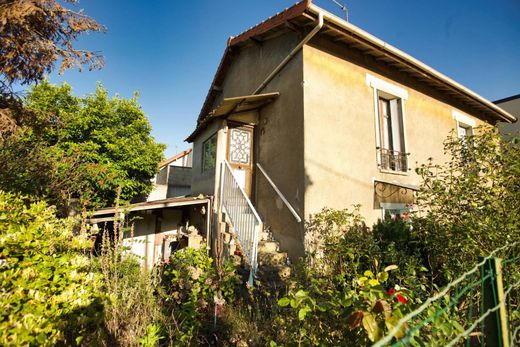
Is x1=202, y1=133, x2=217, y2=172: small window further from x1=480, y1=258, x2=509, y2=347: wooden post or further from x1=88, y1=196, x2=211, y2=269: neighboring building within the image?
x1=480, y1=258, x2=509, y2=347: wooden post

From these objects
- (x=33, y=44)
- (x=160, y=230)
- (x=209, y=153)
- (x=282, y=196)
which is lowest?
(x=160, y=230)

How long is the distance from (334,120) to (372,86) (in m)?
1.88

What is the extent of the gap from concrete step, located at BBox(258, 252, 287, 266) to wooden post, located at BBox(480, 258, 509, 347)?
12.8 ft

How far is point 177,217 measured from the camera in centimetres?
873

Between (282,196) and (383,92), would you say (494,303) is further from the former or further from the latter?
(383,92)

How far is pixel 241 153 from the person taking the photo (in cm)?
723

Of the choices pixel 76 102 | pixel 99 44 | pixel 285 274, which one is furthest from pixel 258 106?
pixel 76 102

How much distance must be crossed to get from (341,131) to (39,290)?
6.03 meters

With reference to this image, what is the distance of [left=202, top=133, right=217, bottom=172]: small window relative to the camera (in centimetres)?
736

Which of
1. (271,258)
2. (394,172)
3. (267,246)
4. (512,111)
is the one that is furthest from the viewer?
(512,111)

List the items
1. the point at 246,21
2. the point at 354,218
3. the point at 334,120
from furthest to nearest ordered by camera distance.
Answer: the point at 246,21, the point at 334,120, the point at 354,218

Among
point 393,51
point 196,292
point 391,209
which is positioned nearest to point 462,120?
point 393,51

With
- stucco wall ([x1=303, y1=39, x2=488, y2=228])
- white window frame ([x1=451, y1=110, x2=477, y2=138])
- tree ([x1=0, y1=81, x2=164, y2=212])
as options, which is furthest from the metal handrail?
white window frame ([x1=451, y1=110, x2=477, y2=138])

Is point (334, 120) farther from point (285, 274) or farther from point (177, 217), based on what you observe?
point (177, 217)
